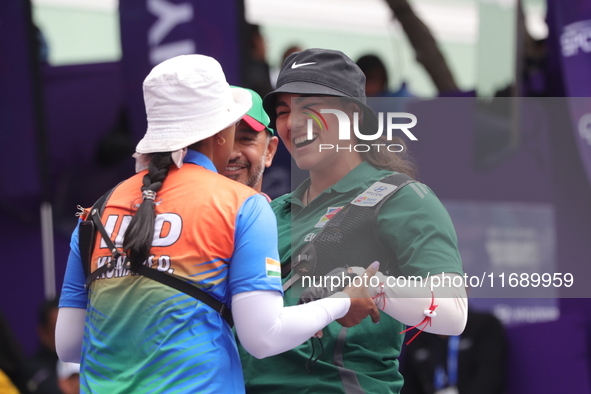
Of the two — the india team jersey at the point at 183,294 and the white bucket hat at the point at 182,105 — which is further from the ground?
the white bucket hat at the point at 182,105

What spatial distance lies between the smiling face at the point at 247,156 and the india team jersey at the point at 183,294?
2.32 feet

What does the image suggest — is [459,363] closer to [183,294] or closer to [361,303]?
[361,303]

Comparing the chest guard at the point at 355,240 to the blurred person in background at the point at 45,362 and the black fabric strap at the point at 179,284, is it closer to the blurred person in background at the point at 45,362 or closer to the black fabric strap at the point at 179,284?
the black fabric strap at the point at 179,284

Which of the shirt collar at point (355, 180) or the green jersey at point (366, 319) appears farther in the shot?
the shirt collar at point (355, 180)

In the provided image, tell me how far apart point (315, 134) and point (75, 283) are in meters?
0.75

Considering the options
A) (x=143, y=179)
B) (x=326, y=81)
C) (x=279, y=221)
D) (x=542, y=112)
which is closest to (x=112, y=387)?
(x=143, y=179)

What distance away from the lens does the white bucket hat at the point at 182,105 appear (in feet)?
7.38

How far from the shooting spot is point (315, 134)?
245 cm

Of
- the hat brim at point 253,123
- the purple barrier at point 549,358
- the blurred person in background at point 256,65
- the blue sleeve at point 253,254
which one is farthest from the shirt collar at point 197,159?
the purple barrier at point 549,358

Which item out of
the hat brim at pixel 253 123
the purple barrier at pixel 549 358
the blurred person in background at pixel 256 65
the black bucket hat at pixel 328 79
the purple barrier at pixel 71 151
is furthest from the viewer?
the purple barrier at pixel 71 151

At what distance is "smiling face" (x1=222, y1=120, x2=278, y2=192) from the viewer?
2.92 meters

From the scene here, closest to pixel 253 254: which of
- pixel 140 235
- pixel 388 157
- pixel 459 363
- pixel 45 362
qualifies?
pixel 140 235

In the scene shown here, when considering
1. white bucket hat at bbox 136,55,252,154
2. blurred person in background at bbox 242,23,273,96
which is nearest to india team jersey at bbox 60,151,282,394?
white bucket hat at bbox 136,55,252,154

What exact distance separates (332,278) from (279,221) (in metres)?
0.36
